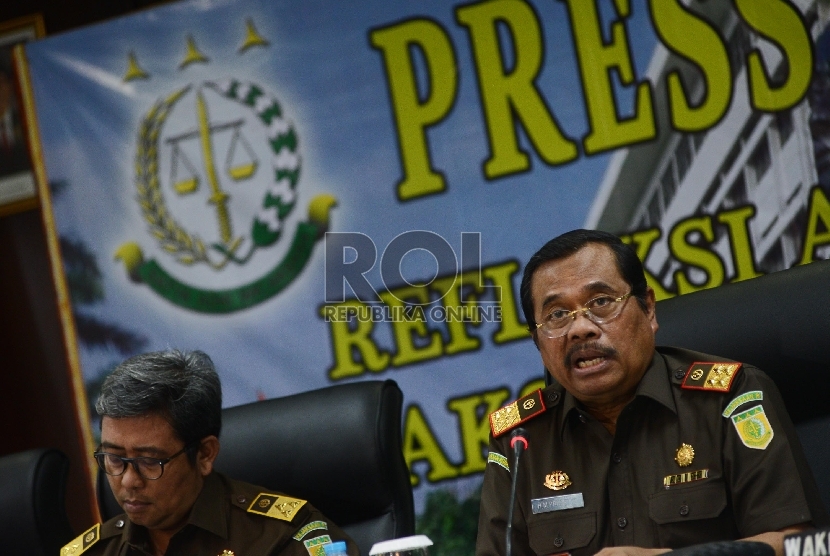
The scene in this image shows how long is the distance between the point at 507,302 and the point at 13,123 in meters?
2.04

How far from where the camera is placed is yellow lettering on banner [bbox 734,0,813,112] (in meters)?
2.95

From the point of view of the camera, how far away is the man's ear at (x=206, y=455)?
2176 mm

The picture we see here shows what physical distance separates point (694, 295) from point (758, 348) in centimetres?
18

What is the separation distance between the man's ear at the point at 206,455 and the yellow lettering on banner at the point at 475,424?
3.77 feet

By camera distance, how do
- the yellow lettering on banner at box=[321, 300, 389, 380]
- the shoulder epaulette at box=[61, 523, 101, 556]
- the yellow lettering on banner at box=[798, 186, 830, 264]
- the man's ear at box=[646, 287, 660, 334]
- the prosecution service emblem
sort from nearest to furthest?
the man's ear at box=[646, 287, 660, 334] < the shoulder epaulette at box=[61, 523, 101, 556] < the yellow lettering on banner at box=[798, 186, 830, 264] < the yellow lettering on banner at box=[321, 300, 389, 380] < the prosecution service emblem

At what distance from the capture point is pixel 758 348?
199 centimetres

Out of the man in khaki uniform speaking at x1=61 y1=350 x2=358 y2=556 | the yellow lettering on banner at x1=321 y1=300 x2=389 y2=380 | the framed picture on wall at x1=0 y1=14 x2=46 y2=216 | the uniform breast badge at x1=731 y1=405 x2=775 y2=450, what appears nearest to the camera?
the uniform breast badge at x1=731 y1=405 x2=775 y2=450

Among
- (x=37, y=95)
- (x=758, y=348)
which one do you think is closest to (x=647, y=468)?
(x=758, y=348)

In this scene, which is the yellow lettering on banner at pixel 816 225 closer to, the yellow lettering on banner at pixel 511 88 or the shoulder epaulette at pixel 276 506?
the yellow lettering on banner at pixel 511 88

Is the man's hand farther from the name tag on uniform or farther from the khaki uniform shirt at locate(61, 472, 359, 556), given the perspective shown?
the khaki uniform shirt at locate(61, 472, 359, 556)

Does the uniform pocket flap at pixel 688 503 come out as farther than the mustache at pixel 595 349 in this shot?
No

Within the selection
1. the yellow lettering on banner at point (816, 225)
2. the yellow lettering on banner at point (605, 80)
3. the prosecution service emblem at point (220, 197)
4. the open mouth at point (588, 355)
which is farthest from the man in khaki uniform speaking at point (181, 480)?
the yellow lettering on banner at point (816, 225)

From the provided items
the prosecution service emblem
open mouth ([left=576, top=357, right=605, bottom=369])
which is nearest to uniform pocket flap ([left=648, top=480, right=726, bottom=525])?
open mouth ([left=576, top=357, right=605, bottom=369])

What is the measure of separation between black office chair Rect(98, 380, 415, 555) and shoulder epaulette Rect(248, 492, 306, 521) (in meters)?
0.07
